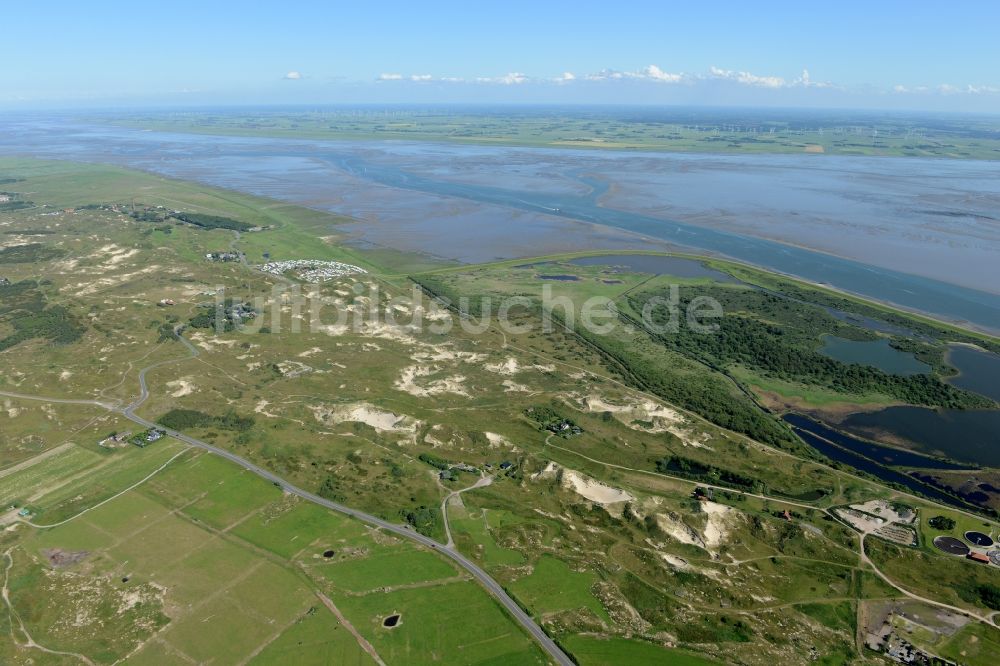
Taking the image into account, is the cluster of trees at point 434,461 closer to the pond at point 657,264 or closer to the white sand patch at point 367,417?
the white sand patch at point 367,417

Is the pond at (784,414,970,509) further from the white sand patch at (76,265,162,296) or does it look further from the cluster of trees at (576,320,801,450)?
the white sand patch at (76,265,162,296)

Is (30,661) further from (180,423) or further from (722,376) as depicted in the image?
(722,376)

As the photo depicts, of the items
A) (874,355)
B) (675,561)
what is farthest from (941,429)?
→ (675,561)

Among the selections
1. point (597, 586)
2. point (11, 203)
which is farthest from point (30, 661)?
point (11, 203)

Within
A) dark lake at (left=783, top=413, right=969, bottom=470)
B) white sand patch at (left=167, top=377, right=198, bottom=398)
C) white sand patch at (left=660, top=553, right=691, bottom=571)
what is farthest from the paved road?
dark lake at (left=783, top=413, right=969, bottom=470)

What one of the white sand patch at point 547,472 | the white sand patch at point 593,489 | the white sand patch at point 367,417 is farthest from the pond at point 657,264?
the white sand patch at point 593,489

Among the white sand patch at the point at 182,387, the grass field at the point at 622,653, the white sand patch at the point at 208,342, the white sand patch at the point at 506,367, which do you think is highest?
the white sand patch at the point at 208,342
